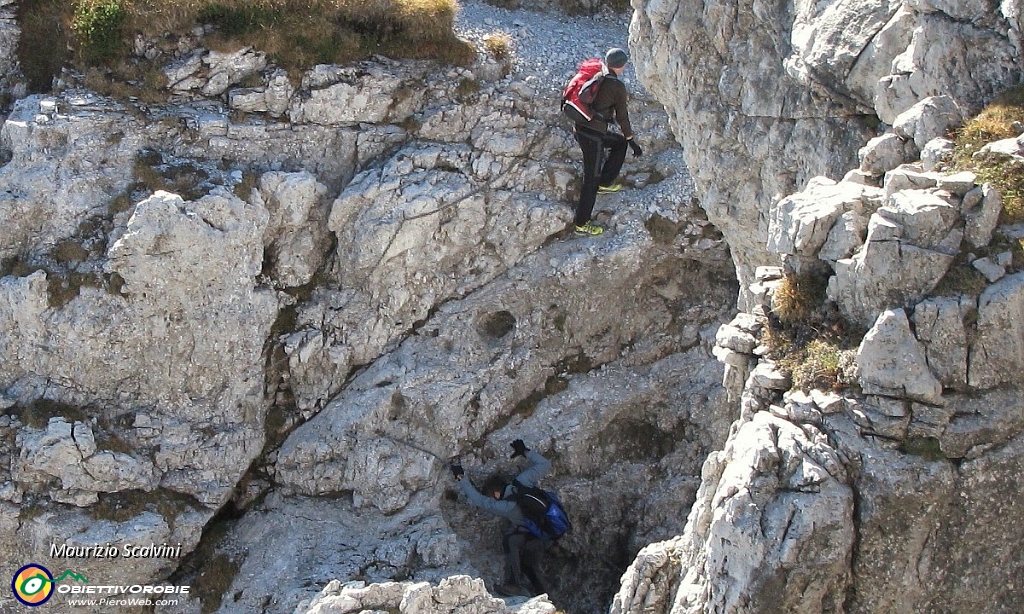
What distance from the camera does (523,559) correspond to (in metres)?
19.0

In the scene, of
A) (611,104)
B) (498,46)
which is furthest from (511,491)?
(498,46)

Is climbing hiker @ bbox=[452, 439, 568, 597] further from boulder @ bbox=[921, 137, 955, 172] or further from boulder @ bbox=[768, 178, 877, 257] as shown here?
boulder @ bbox=[921, 137, 955, 172]

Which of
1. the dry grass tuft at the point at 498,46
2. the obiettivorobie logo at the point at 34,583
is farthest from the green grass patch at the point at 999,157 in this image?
the obiettivorobie logo at the point at 34,583

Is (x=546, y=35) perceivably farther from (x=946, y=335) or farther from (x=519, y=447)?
(x=946, y=335)

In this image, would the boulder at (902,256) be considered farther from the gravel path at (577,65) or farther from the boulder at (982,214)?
the gravel path at (577,65)

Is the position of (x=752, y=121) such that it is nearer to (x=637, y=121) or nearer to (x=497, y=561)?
(x=637, y=121)

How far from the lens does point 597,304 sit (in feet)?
65.7

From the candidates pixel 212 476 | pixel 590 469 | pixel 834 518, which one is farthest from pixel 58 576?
pixel 834 518

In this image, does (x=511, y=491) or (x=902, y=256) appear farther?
(x=511, y=491)

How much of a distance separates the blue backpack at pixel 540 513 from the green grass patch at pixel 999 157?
32.5 ft

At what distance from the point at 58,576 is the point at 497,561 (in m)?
7.82

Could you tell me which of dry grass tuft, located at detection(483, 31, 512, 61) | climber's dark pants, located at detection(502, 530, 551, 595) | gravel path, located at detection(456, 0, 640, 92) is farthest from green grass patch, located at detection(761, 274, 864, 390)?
dry grass tuft, located at detection(483, 31, 512, 61)

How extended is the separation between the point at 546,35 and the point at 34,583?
49.4ft

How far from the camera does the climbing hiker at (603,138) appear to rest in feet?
58.5
